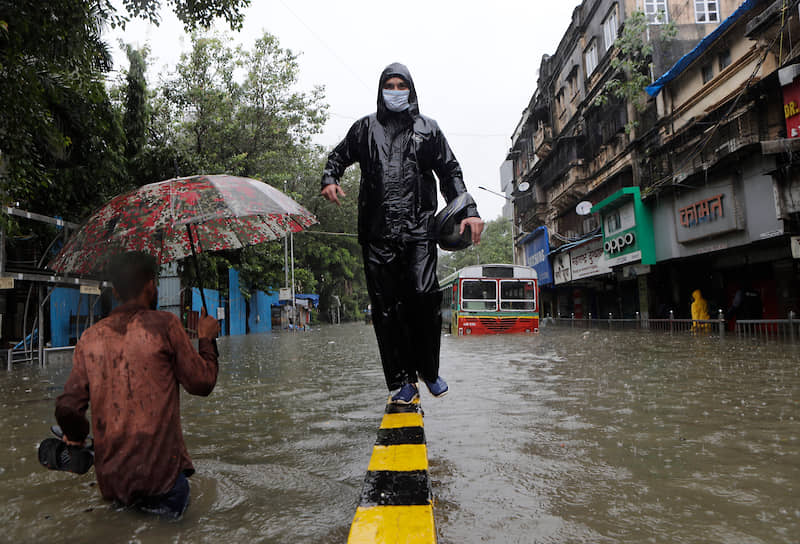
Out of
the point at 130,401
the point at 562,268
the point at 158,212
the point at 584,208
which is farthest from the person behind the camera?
the point at 562,268

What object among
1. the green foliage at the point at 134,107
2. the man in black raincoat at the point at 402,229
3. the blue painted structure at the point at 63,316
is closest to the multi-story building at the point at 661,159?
the man in black raincoat at the point at 402,229

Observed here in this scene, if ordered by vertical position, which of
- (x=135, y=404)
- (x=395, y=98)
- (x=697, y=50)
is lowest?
(x=135, y=404)

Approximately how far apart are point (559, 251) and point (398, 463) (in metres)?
30.5

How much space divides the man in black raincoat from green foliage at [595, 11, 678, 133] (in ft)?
64.7

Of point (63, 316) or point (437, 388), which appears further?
point (63, 316)

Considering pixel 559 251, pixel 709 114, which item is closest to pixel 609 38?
pixel 709 114

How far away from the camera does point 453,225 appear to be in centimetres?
317

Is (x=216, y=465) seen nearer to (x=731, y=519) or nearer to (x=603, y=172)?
(x=731, y=519)

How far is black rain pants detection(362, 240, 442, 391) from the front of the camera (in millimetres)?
3203

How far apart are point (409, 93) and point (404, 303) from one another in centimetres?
135

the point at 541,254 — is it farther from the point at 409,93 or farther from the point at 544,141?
the point at 409,93

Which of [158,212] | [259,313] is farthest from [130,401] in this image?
[259,313]

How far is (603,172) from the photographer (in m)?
24.9

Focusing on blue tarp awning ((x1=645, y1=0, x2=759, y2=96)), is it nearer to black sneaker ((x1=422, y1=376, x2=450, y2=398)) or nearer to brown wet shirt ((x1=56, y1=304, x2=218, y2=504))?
black sneaker ((x1=422, y1=376, x2=450, y2=398))
